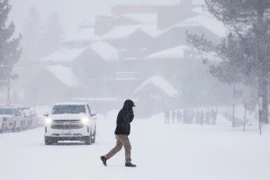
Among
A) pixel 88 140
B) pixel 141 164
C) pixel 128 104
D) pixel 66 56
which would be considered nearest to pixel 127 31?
pixel 66 56

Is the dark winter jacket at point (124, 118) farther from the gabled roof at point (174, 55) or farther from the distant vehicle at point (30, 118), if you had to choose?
the gabled roof at point (174, 55)

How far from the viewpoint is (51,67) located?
11856 cm

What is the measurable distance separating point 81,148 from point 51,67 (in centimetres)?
9230

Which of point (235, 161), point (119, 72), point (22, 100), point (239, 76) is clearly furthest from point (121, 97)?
point (235, 161)

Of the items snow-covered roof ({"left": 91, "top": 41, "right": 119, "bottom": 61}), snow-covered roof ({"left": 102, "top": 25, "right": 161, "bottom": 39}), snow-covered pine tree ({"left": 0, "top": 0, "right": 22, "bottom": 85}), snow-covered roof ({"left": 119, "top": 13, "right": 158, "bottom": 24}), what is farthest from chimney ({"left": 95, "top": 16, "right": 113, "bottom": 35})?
snow-covered pine tree ({"left": 0, "top": 0, "right": 22, "bottom": 85})

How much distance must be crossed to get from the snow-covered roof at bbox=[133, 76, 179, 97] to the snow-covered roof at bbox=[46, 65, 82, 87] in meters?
14.8

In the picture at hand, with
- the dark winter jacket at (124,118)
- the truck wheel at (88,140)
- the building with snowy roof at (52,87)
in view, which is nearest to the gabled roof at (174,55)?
the building with snowy roof at (52,87)

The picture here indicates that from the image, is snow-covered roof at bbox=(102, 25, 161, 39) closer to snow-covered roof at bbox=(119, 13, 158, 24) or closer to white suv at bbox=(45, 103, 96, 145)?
snow-covered roof at bbox=(119, 13, 158, 24)

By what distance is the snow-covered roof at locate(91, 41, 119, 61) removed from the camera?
400 ft

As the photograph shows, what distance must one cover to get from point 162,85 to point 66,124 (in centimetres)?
7503

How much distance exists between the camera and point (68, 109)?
31.1 meters

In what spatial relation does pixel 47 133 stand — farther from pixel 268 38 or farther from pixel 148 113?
pixel 148 113

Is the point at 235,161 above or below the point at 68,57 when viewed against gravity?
below

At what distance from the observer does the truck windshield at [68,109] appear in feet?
101
